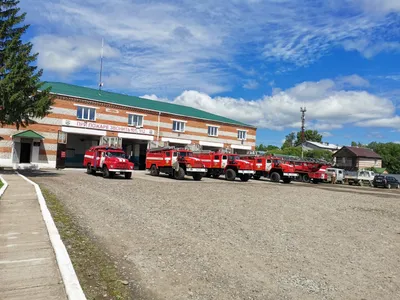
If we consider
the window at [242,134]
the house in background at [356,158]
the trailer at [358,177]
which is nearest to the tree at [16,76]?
the window at [242,134]

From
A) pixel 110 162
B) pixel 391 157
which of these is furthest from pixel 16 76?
pixel 391 157

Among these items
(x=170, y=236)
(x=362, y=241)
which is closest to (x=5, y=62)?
(x=170, y=236)

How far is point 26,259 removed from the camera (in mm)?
5395

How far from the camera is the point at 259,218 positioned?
11.0m

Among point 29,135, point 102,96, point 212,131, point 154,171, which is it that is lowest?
point 154,171

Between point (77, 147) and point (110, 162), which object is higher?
point (77, 147)

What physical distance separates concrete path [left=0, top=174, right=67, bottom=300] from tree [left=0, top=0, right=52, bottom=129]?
11.3 m

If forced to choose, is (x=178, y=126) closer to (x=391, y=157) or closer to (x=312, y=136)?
(x=391, y=157)

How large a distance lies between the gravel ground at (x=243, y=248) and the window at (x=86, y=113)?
67.5 feet

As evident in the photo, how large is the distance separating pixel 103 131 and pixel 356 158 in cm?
5198

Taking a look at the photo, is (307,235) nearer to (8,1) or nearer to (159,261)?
(159,261)

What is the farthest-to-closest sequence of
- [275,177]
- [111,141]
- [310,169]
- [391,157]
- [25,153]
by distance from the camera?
[391,157] < [310,169] < [111,141] < [275,177] < [25,153]

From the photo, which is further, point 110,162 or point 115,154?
point 115,154

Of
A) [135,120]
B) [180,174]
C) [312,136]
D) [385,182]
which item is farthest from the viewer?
[312,136]
